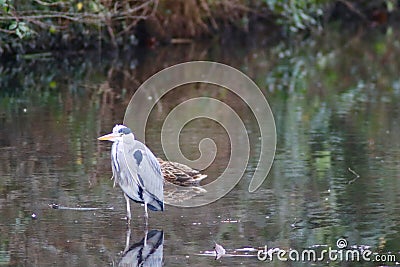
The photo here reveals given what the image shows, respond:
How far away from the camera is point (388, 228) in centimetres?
738

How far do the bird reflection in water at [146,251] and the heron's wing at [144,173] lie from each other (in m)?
0.30

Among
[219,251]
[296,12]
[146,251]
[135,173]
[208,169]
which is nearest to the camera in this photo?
[219,251]

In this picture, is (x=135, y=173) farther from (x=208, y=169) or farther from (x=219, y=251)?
(x=208, y=169)

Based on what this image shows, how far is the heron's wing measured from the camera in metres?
7.45

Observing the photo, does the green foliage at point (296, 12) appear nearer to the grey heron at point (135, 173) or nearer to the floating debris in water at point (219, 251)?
the grey heron at point (135, 173)

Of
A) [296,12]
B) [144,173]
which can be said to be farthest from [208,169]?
[296,12]

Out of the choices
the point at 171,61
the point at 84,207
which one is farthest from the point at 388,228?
the point at 171,61

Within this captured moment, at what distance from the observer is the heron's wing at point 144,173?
745 centimetres

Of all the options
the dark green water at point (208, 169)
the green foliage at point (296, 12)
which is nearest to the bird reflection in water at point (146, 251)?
the dark green water at point (208, 169)

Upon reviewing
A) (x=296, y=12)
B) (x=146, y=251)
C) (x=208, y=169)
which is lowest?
(x=208, y=169)

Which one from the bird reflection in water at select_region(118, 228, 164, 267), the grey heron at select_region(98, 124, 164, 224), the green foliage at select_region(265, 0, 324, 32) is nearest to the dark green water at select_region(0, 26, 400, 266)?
the bird reflection in water at select_region(118, 228, 164, 267)

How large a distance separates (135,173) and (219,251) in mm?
1119

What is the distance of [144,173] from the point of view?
296 inches

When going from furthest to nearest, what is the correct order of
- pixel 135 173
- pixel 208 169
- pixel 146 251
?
pixel 208 169
pixel 135 173
pixel 146 251
